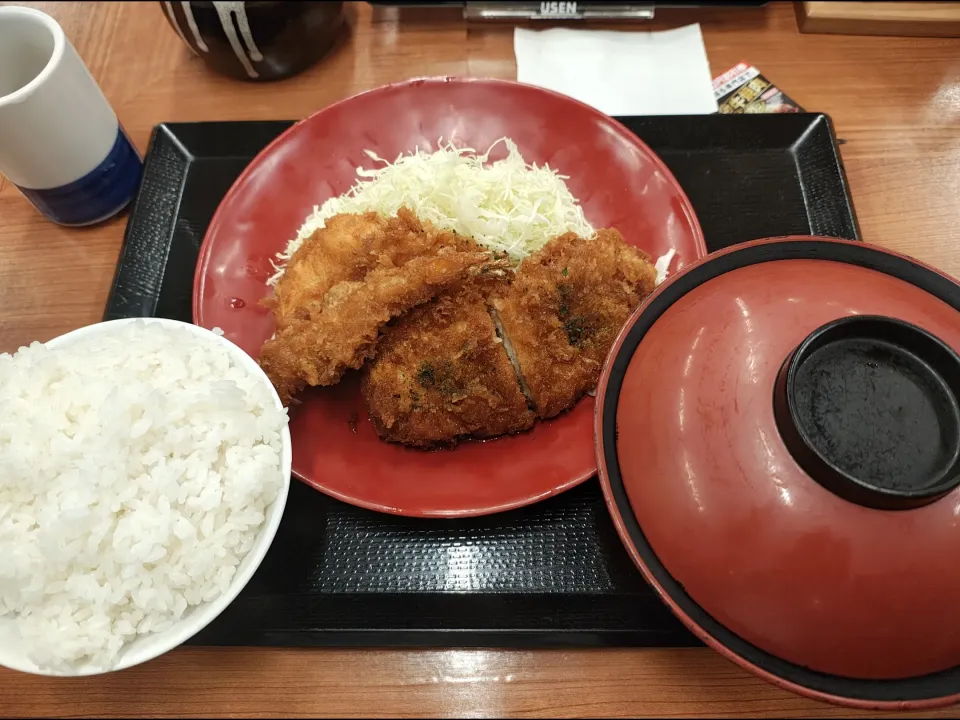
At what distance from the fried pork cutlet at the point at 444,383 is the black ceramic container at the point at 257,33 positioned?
44.7 inches

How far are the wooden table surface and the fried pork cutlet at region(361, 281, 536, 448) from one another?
507mm

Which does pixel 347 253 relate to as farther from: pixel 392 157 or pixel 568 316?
pixel 568 316

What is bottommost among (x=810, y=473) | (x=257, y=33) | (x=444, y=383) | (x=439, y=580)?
(x=439, y=580)

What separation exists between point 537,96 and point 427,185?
0.44 meters

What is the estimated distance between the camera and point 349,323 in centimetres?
145

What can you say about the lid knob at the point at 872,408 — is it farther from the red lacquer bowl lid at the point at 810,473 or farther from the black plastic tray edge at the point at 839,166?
the black plastic tray edge at the point at 839,166

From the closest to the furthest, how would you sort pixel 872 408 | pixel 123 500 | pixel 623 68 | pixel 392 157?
pixel 872 408 → pixel 123 500 → pixel 392 157 → pixel 623 68

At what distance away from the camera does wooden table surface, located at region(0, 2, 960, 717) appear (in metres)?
1.35

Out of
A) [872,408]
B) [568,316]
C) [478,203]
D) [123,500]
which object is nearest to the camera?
[872,408]

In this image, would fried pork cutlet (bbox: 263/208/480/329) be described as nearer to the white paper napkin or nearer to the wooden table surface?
the wooden table surface

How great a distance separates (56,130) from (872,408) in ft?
6.29

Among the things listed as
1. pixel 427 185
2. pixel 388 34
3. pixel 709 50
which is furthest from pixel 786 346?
pixel 388 34

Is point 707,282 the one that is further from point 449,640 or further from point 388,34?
point 388,34

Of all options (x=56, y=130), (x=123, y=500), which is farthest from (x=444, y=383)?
(x=56, y=130)
